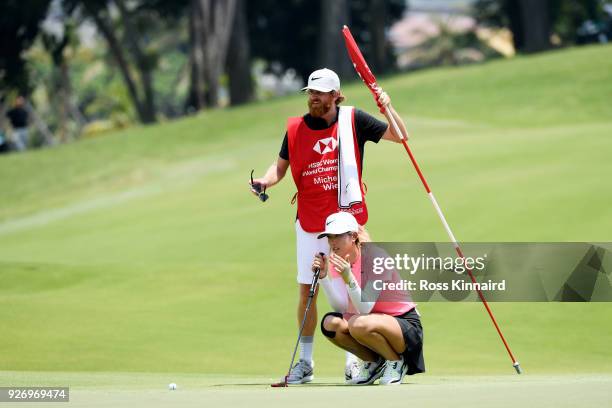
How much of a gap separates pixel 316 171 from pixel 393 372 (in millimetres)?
1480

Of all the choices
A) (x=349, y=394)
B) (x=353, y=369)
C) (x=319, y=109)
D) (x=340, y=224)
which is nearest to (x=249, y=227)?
(x=319, y=109)

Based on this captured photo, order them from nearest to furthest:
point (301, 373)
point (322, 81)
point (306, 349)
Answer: point (322, 81)
point (301, 373)
point (306, 349)

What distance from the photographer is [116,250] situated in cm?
1794

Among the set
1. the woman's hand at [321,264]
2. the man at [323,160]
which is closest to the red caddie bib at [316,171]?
the man at [323,160]

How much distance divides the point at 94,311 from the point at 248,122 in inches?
918

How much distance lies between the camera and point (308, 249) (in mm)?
8938

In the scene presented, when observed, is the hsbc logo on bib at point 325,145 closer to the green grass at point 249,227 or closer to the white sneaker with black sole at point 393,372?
the white sneaker with black sole at point 393,372

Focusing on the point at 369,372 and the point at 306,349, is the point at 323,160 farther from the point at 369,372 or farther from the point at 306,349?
the point at 369,372

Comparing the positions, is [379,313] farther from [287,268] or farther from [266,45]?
[266,45]

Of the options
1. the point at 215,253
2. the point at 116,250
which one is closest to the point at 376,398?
the point at 215,253

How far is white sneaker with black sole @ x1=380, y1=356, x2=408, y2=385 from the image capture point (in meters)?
8.22

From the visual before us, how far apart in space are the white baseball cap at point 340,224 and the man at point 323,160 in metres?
0.33

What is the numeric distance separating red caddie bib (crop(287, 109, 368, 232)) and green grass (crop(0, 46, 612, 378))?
6.21 feet

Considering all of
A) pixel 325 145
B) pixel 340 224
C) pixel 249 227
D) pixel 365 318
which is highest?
pixel 325 145
